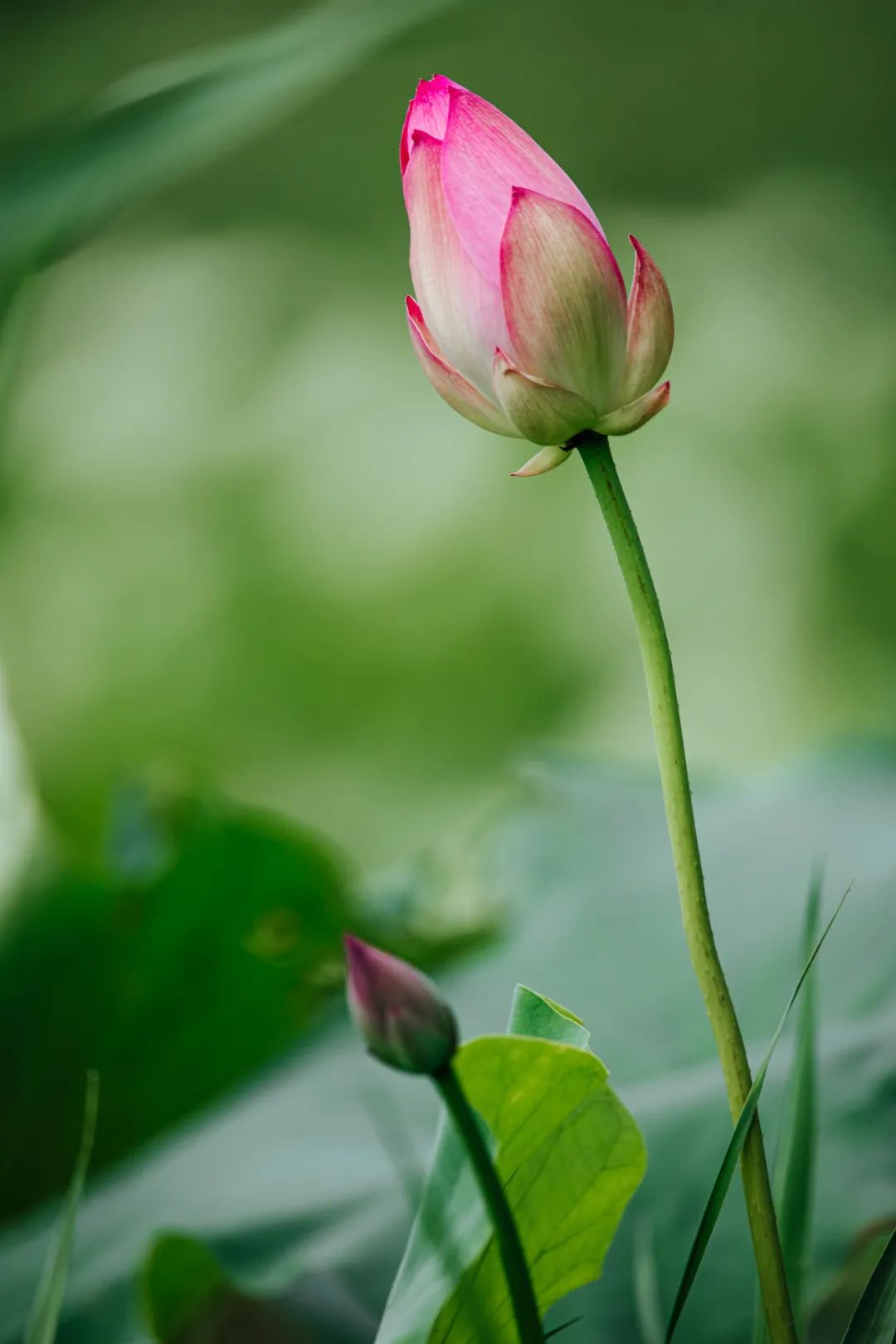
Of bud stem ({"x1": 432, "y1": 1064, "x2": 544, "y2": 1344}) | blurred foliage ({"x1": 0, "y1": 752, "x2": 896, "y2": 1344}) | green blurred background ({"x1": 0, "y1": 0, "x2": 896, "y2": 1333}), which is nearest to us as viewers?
bud stem ({"x1": 432, "y1": 1064, "x2": 544, "y2": 1344})

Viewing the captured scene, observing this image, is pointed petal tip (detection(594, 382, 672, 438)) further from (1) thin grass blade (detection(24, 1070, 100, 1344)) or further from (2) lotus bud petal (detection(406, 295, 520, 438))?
(1) thin grass blade (detection(24, 1070, 100, 1344))

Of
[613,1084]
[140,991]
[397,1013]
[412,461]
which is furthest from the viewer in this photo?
[412,461]

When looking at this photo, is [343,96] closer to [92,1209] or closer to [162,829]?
[162,829]

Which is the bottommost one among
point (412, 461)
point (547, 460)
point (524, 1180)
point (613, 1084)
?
point (613, 1084)

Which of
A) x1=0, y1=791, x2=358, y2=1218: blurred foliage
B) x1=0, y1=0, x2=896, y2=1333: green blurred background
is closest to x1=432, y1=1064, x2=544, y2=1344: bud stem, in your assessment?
x1=0, y1=791, x2=358, y2=1218: blurred foliage

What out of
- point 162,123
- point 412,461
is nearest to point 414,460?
point 412,461

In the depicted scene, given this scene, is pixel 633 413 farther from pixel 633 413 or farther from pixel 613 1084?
pixel 613 1084
